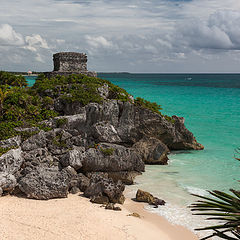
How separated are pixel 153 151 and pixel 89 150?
4.45m

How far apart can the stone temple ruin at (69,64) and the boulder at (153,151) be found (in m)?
9.81

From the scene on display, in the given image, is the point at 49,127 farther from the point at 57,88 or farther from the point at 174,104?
the point at 174,104

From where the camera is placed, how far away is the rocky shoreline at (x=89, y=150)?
1265 centimetres

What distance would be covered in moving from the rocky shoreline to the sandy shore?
0.68 metres

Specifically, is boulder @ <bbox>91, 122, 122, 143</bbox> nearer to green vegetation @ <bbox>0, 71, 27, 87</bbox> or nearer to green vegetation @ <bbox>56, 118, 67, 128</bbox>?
green vegetation @ <bbox>56, 118, 67, 128</bbox>

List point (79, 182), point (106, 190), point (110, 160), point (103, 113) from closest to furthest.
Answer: point (106, 190) → point (79, 182) → point (110, 160) → point (103, 113)

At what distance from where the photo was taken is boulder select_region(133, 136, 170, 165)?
712 inches

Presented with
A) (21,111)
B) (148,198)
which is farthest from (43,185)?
(21,111)

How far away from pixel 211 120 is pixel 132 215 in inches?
1016

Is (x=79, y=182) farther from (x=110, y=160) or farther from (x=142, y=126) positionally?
(x=142, y=126)

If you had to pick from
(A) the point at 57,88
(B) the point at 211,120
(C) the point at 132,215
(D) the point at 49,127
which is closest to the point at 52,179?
(C) the point at 132,215

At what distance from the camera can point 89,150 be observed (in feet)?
51.4

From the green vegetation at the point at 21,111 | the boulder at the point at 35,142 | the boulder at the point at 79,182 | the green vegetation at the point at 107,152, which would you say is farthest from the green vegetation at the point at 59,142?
the boulder at the point at 79,182

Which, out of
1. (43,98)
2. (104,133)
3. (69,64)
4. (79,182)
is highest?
(69,64)
